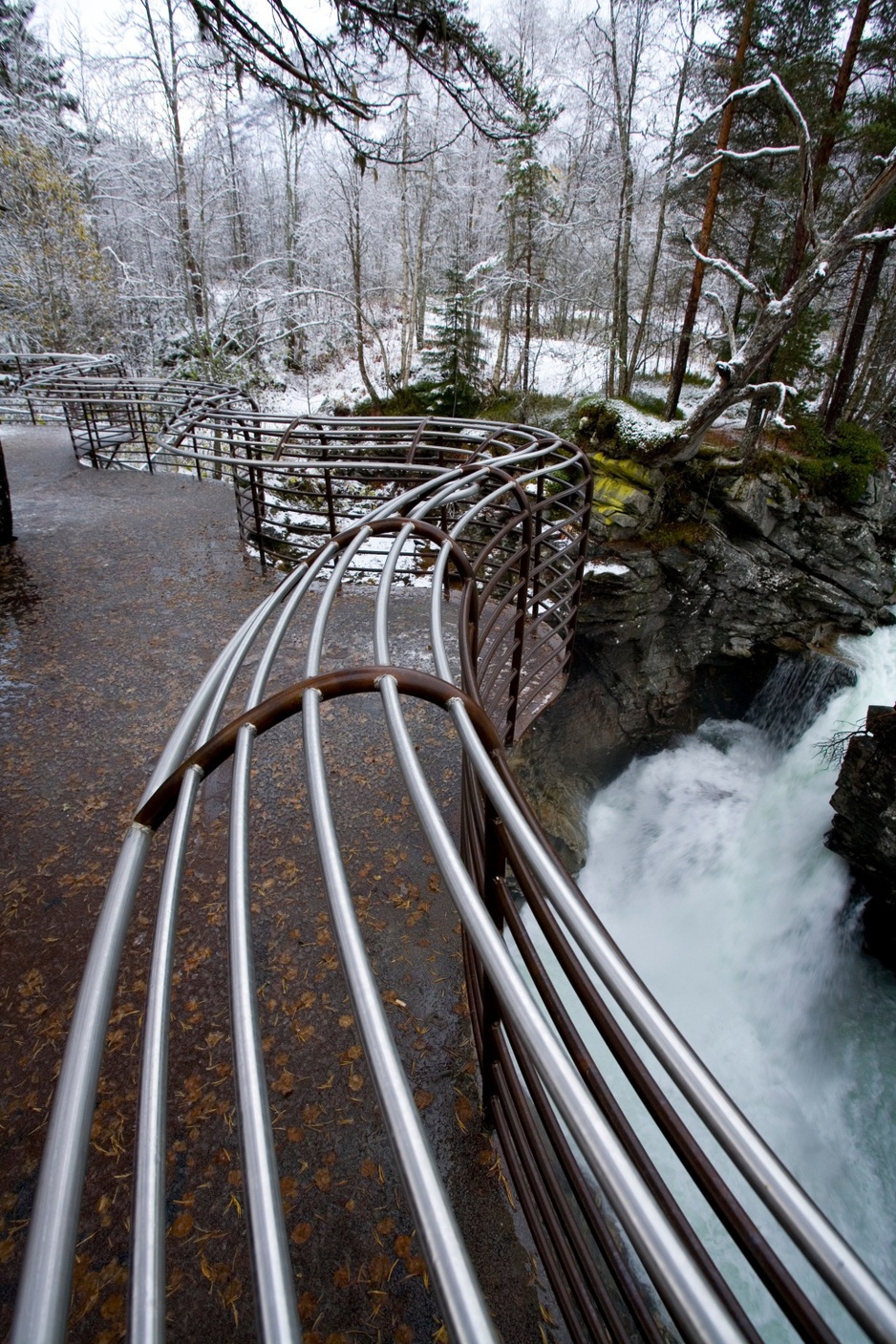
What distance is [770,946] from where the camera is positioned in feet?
26.6

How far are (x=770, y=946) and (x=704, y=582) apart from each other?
7.20m

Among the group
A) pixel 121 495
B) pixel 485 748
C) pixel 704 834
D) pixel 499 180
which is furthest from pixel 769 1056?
pixel 499 180

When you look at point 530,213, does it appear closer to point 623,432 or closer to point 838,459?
point 623,432

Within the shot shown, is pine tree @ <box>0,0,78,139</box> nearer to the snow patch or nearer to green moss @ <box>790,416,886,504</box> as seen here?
the snow patch

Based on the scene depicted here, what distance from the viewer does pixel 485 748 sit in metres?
1.27

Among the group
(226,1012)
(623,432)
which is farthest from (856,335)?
(226,1012)

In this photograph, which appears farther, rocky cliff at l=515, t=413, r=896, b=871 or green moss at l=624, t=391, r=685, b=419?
green moss at l=624, t=391, r=685, b=419

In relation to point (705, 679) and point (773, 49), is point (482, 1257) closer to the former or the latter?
point (705, 679)

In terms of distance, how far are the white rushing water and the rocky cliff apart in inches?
32.3

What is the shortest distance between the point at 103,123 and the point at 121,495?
18.0 m

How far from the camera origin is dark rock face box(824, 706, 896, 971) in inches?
318

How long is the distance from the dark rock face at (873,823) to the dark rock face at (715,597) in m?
3.85

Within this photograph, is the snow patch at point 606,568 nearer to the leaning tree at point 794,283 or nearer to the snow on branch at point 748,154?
the leaning tree at point 794,283

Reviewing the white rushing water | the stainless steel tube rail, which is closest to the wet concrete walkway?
the stainless steel tube rail
